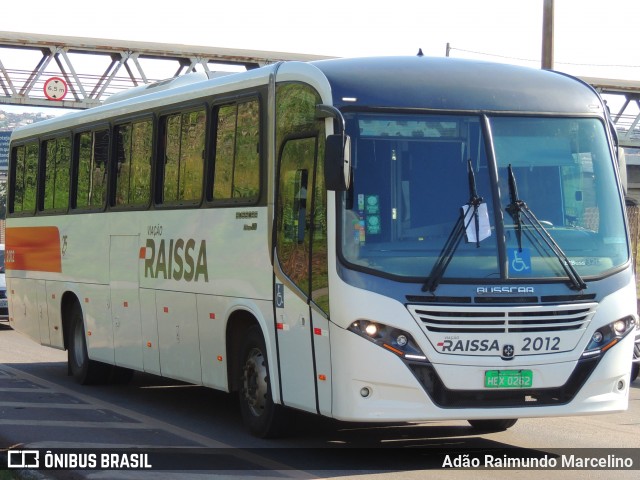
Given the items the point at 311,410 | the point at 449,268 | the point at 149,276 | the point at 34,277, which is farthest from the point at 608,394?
the point at 34,277

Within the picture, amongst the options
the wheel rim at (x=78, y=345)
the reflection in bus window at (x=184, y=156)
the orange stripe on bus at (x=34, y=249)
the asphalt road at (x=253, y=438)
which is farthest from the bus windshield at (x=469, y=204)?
the orange stripe on bus at (x=34, y=249)

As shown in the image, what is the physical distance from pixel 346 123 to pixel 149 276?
178 inches

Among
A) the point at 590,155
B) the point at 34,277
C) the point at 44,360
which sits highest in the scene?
the point at 590,155

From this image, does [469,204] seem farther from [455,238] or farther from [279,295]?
[279,295]

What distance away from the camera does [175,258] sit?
13.3 meters

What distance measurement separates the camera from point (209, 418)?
13.3 m

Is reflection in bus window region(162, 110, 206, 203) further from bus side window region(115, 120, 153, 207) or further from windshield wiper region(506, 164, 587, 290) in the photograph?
windshield wiper region(506, 164, 587, 290)

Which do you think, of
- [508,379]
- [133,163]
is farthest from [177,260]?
[508,379]

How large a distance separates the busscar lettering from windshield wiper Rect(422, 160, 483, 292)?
332 centimetres

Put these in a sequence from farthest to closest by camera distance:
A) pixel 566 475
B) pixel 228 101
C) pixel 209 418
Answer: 1. pixel 209 418
2. pixel 228 101
3. pixel 566 475

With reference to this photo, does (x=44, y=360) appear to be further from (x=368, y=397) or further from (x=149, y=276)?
(x=368, y=397)

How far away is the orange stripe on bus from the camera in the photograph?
1734cm

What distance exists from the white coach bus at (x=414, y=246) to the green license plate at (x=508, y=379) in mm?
16

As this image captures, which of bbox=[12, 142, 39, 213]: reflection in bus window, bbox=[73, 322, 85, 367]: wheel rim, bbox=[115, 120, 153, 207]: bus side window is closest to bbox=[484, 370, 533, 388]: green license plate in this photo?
bbox=[115, 120, 153, 207]: bus side window
